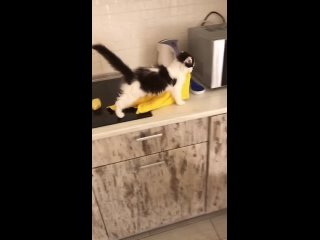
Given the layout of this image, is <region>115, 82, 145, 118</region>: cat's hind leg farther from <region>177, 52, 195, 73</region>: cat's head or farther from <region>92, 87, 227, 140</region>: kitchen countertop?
<region>177, 52, 195, 73</region>: cat's head

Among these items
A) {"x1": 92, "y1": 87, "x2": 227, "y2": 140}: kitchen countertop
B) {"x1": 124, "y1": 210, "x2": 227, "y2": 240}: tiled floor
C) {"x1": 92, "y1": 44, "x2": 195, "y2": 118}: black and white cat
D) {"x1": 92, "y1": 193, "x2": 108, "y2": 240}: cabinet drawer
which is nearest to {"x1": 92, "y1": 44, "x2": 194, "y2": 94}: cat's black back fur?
{"x1": 92, "y1": 44, "x2": 195, "y2": 118}: black and white cat

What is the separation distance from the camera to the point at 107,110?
3.59 ft

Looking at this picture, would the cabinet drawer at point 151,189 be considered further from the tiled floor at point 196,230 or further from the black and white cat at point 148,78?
the black and white cat at point 148,78

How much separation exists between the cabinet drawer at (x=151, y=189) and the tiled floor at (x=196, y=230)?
13cm

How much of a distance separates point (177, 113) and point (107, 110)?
31 cm

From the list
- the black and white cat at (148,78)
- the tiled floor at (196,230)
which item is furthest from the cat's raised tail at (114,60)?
the tiled floor at (196,230)

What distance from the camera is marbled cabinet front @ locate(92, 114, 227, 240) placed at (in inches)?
41.2

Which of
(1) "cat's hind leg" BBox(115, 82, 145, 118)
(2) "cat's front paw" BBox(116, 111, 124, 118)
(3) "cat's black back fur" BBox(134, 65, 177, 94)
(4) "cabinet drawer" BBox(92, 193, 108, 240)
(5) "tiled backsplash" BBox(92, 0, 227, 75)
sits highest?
(5) "tiled backsplash" BBox(92, 0, 227, 75)

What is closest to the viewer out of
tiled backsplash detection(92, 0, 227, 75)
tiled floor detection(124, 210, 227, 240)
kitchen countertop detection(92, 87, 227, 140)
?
kitchen countertop detection(92, 87, 227, 140)
